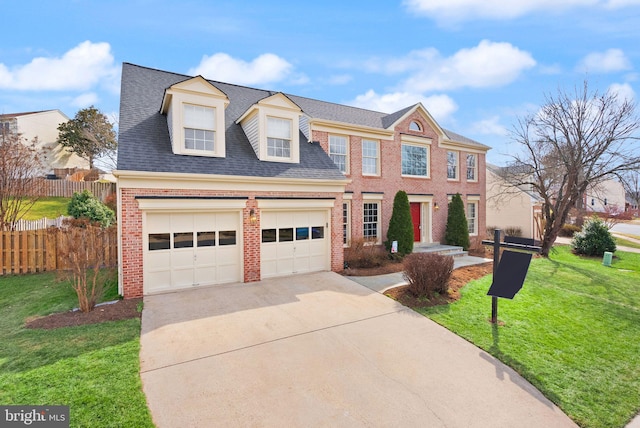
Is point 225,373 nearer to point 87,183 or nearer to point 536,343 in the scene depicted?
point 536,343

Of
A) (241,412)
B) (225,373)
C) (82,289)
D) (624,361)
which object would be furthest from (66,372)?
Result: (624,361)

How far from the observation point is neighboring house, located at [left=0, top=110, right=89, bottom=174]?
30.4 m

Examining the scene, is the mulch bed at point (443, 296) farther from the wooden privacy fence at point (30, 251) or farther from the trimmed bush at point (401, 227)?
the wooden privacy fence at point (30, 251)

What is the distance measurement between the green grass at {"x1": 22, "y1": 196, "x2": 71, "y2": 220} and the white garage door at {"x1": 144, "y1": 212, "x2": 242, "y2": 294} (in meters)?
17.7

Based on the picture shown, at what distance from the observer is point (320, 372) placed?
4734 mm

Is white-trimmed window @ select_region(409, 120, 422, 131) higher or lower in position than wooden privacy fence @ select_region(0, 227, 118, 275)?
higher

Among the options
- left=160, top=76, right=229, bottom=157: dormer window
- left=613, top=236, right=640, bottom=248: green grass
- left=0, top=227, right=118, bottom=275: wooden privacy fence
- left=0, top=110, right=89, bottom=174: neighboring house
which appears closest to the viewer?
left=160, top=76, right=229, bottom=157: dormer window

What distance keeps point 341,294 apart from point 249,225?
3673mm

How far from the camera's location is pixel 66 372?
441cm

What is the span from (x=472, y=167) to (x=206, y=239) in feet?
53.8

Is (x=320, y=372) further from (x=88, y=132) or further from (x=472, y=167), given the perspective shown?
(x=88, y=132)

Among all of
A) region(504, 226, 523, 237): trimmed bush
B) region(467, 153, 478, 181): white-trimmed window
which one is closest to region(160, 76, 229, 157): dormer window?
region(467, 153, 478, 181): white-trimmed window

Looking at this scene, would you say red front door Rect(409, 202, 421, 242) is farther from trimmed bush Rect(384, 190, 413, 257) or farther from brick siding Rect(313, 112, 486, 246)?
trimmed bush Rect(384, 190, 413, 257)

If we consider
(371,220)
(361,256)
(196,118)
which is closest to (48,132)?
(196,118)
